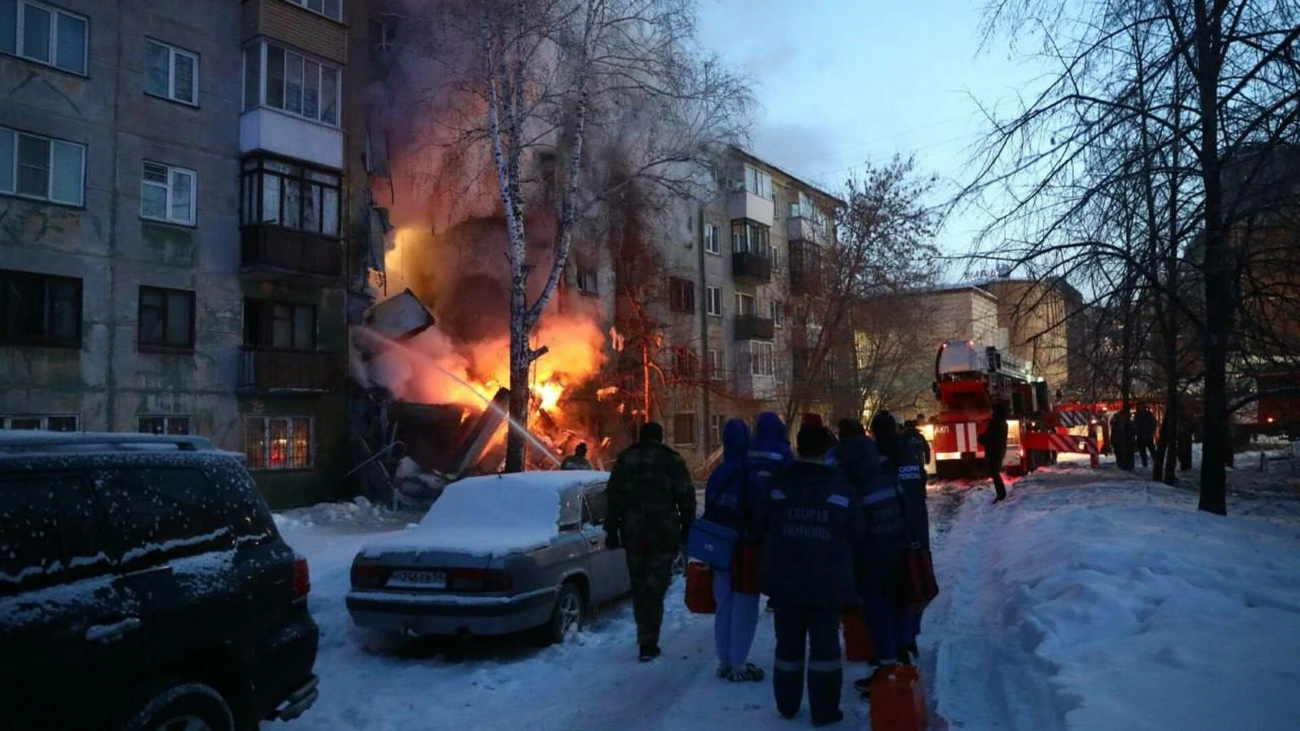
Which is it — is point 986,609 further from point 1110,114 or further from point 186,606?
point 186,606

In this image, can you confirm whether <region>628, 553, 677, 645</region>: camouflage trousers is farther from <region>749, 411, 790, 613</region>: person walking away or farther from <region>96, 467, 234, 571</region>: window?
<region>96, 467, 234, 571</region>: window

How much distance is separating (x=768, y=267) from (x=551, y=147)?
16.5m

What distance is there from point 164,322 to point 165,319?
0.07m

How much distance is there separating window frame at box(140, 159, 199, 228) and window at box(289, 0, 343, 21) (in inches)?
198

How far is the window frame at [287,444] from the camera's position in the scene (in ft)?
63.3

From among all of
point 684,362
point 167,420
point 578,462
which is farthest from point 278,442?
point 684,362

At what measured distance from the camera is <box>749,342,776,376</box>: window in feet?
122

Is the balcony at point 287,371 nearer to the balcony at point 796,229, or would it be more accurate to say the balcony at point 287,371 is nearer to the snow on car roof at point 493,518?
the snow on car roof at point 493,518

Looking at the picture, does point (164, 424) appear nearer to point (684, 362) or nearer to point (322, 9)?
point (322, 9)

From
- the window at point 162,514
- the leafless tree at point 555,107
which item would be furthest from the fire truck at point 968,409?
the window at point 162,514

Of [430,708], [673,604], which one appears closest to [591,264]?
[673,604]

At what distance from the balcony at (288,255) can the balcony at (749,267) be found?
63.9ft

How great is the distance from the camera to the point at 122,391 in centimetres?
1738

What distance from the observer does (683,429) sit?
33062 mm
